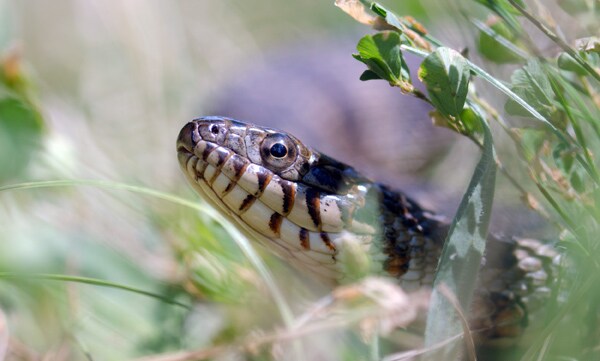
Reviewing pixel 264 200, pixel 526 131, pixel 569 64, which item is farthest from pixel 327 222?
pixel 569 64

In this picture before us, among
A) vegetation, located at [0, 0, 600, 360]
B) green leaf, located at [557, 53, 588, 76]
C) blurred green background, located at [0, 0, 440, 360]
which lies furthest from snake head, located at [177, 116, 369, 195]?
green leaf, located at [557, 53, 588, 76]

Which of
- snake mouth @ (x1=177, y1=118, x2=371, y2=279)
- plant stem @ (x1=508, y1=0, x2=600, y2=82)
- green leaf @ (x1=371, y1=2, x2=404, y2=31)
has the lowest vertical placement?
snake mouth @ (x1=177, y1=118, x2=371, y2=279)

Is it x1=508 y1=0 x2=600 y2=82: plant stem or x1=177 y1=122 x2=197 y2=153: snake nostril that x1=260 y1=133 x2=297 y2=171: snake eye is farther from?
x1=508 y1=0 x2=600 y2=82: plant stem

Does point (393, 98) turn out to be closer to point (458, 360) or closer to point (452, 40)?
point (452, 40)

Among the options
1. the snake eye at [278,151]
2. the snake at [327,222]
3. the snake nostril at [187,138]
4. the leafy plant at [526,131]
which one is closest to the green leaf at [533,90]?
the leafy plant at [526,131]

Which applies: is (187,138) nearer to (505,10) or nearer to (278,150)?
(278,150)
